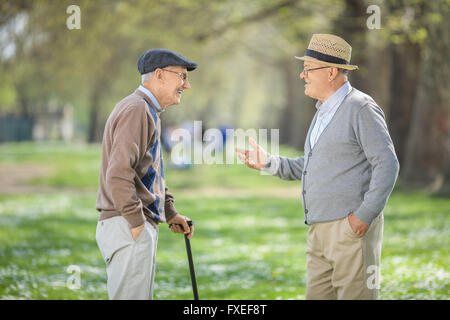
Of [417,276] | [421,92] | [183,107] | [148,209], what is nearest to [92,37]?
[421,92]

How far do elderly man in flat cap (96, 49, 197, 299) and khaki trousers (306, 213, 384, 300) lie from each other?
107 cm

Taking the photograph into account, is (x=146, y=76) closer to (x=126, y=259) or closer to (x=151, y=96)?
(x=151, y=96)

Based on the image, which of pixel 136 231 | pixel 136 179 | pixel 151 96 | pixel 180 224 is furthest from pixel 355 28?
pixel 136 231

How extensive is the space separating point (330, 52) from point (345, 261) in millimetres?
1345

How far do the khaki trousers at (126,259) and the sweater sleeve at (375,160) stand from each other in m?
1.32

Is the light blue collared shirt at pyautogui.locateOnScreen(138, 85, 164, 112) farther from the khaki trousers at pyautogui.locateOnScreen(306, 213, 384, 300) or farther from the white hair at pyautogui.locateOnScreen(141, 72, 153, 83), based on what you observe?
the khaki trousers at pyautogui.locateOnScreen(306, 213, 384, 300)

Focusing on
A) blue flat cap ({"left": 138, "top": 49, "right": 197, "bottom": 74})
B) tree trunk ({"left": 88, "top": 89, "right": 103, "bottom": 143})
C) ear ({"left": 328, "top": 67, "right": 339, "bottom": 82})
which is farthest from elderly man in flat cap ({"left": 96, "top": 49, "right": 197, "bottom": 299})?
tree trunk ({"left": 88, "top": 89, "right": 103, "bottom": 143})

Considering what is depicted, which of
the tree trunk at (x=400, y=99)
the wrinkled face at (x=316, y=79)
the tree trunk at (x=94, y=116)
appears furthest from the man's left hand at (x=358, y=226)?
the tree trunk at (x=94, y=116)

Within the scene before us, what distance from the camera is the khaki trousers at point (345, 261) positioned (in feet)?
13.8

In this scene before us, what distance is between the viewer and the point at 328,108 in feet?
14.3

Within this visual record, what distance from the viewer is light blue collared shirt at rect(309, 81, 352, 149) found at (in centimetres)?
433

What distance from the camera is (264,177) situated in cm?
2817

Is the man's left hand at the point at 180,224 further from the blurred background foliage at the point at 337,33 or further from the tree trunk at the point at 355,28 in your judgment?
the tree trunk at the point at 355,28
